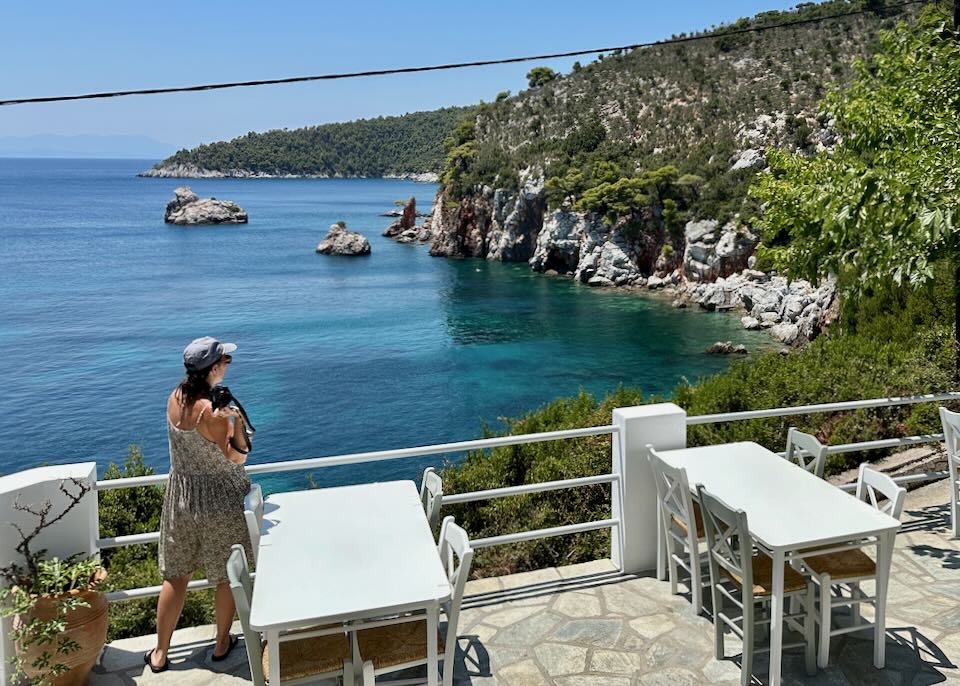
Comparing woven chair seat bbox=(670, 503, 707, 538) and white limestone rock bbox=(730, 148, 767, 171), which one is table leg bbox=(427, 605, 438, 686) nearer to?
woven chair seat bbox=(670, 503, 707, 538)

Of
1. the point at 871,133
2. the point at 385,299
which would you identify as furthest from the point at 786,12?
the point at 871,133

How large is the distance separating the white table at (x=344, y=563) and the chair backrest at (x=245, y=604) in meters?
0.05

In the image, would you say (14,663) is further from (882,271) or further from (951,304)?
(951,304)

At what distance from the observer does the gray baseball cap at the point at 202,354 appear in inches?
147

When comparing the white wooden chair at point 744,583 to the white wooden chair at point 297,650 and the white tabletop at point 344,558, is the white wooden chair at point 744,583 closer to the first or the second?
the white tabletop at point 344,558

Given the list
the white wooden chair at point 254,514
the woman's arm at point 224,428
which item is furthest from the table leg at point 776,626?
the woman's arm at point 224,428

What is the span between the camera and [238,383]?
109ft

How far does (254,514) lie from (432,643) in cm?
110

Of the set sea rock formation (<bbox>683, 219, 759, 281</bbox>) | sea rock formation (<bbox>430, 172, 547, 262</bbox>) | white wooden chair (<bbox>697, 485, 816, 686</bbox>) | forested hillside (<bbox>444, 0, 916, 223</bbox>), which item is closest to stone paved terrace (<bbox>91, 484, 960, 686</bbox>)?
white wooden chair (<bbox>697, 485, 816, 686</bbox>)

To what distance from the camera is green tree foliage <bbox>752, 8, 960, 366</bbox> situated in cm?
550

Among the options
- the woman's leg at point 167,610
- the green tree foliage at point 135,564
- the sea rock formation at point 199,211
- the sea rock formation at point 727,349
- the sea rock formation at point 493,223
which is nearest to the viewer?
the woman's leg at point 167,610

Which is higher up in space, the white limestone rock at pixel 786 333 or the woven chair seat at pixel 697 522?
the woven chair seat at pixel 697 522

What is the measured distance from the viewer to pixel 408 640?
342cm

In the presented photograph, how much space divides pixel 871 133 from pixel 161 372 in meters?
32.7
